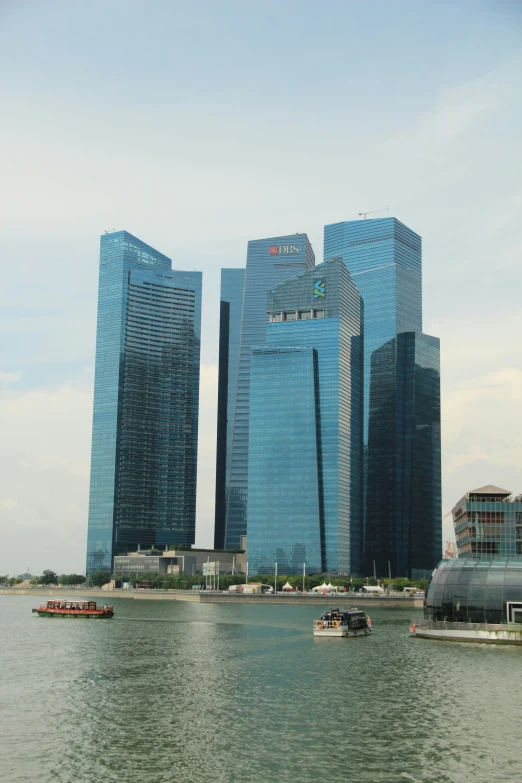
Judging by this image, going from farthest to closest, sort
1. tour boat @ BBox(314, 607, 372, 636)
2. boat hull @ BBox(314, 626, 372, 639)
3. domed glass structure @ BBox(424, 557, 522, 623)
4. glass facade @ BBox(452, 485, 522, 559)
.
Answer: glass facade @ BBox(452, 485, 522, 559), tour boat @ BBox(314, 607, 372, 636), boat hull @ BBox(314, 626, 372, 639), domed glass structure @ BBox(424, 557, 522, 623)

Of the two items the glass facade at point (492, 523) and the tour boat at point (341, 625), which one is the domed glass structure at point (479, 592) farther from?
the glass facade at point (492, 523)

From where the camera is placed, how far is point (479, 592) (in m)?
142

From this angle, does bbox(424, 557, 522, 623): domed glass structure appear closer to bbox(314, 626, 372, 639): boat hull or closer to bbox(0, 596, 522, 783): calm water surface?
bbox(0, 596, 522, 783): calm water surface

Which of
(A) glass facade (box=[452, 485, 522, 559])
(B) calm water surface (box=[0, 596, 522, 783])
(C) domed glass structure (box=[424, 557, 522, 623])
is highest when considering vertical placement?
(A) glass facade (box=[452, 485, 522, 559])

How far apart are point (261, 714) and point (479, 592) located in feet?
236

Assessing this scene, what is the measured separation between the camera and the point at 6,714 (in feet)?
260

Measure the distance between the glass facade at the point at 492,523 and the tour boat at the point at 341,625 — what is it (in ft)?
103

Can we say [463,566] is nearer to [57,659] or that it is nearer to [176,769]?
[57,659]

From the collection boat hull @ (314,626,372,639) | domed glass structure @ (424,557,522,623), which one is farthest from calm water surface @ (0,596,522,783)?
boat hull @ (314,626,372,639)

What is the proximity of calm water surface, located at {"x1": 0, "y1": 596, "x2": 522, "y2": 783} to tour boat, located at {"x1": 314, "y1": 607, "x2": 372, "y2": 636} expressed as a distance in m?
20.0

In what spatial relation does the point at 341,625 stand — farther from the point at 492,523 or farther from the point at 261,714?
the point at 261,714

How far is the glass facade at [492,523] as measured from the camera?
179m

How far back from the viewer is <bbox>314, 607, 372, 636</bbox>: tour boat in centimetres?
15669

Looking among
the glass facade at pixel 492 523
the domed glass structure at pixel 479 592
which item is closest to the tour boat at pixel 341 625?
the domed glass structure at pixel 479 592
